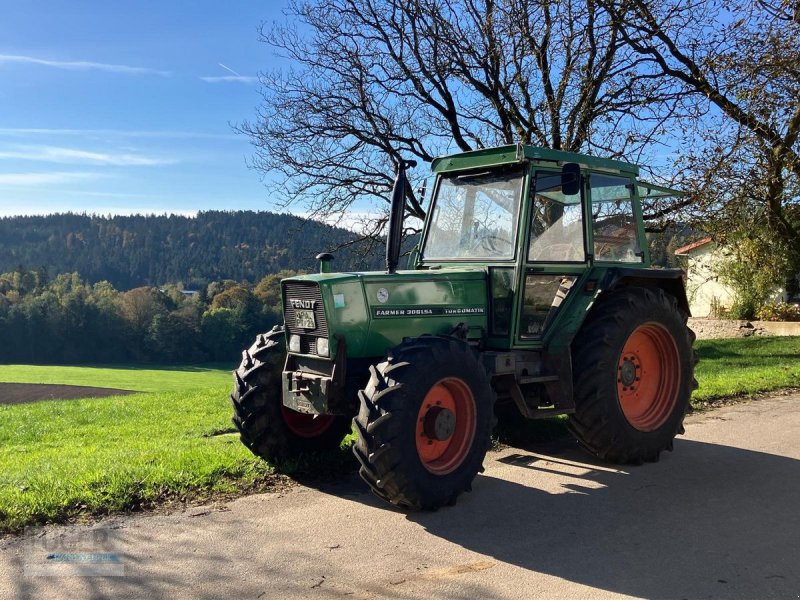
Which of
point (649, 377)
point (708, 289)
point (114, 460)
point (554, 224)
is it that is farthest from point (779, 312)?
point (114, 460)

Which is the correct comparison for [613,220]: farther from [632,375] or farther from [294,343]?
[294,343]

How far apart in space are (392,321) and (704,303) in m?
29.2

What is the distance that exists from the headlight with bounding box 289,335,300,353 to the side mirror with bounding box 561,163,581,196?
2409 mm

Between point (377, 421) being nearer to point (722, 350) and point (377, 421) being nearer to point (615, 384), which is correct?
point (615, 384)

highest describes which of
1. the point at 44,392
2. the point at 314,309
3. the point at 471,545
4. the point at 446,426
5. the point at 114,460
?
the point at 314,309

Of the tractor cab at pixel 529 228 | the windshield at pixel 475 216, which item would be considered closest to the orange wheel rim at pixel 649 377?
the tractor cab at pixel 529 228

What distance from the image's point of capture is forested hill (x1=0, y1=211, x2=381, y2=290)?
14625 cm

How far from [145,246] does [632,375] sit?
16344 centimetres

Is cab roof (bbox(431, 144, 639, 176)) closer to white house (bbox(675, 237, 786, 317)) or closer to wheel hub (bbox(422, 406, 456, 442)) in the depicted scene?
wheel hub (bbox(422, 406, 456, 442))

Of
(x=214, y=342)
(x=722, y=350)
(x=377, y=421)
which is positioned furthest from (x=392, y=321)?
Answer: (x=214, y=342)

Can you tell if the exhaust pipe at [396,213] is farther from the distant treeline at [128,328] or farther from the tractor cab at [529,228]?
the distant treeline at [128,328]

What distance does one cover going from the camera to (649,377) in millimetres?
6812

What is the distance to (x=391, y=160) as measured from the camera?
17422 mm

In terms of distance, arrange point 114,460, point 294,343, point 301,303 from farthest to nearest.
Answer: point 114,460 < point 294,343 < point 301,303
